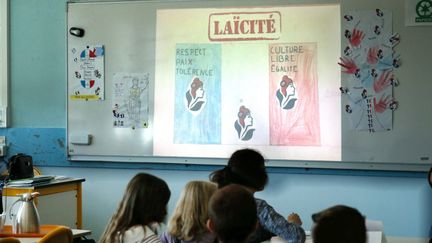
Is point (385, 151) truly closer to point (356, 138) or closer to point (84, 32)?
point (356, 138)

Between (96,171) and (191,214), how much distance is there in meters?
2.66

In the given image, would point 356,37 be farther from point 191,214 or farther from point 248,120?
point 191,214

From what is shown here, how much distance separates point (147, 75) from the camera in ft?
17.3

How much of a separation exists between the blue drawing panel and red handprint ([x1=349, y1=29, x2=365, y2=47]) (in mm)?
1009

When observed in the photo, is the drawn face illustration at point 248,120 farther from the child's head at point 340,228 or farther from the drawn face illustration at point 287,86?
the child's head at point 340,228

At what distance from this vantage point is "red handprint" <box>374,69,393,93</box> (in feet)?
15.8

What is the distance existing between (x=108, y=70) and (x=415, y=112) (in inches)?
95.0

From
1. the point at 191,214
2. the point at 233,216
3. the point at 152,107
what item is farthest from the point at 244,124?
the point at 233,216

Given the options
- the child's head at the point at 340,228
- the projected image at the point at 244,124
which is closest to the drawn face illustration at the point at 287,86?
the projected image at the point at 244,124

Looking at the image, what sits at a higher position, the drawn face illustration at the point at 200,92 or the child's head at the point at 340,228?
the drawn face illustration at the point at 200,92

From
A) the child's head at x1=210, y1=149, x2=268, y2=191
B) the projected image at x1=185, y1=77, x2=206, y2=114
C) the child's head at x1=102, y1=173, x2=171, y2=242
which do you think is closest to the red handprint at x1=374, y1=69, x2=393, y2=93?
the projected image at x1=185, y1=77, x2=206, y2=114

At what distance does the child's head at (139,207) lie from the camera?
289cm

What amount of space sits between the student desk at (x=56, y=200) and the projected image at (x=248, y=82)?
0.75m

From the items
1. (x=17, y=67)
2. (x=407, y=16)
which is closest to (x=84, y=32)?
(x=17, y=67)
